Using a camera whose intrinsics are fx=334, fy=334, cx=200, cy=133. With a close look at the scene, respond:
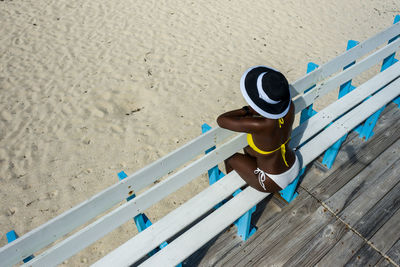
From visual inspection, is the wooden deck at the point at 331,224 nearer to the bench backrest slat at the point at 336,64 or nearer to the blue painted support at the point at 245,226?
the blue painted support at the point at 245,226

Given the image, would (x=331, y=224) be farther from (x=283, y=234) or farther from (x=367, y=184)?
(x=367, y=184)

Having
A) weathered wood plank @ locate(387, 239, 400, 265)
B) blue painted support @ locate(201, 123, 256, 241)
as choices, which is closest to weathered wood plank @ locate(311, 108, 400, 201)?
weathered wood plank @ locate(387, 239, 400, 265)

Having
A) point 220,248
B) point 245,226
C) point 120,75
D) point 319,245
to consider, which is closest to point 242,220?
point 245,226

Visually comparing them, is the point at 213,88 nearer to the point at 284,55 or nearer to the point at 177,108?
the point at 177,108

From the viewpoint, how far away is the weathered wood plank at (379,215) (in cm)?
271

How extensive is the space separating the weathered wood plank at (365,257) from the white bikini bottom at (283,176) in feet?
2.45

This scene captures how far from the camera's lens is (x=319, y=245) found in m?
2.63

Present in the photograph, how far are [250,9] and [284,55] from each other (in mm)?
2382

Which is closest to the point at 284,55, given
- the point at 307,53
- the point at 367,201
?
the point at 307,53

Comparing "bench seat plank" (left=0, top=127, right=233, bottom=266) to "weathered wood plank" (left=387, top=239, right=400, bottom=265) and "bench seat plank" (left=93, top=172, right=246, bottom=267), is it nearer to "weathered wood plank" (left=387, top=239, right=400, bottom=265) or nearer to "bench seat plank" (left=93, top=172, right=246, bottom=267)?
"bench seat plank" (left=93, top=172, right=246, bottom=267)

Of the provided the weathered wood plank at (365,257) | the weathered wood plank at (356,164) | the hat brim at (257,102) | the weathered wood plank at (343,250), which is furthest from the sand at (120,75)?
the hat brim at (257,102)

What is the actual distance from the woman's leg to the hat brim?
1.72 ft

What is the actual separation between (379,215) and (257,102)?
158 centimetres

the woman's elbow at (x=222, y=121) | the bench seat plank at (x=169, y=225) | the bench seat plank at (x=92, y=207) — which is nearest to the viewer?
the bench seat plank at (x=92, y=207)
